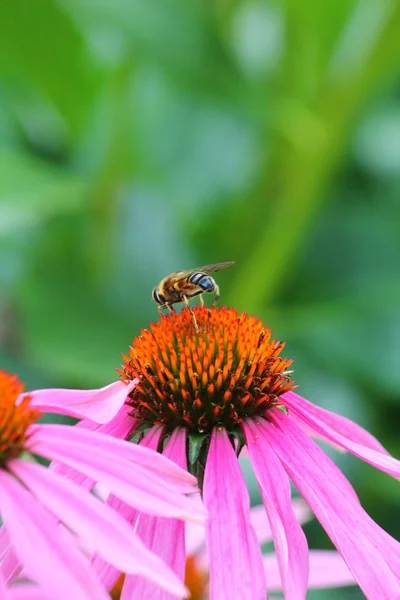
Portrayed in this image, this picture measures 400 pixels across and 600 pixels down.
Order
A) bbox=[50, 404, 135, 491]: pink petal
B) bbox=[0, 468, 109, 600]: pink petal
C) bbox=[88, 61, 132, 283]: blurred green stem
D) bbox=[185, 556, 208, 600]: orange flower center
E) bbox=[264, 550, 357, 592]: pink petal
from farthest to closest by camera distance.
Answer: bbox=[88, 61, 132, 283]: blurred green stem → bbox=[185, 556, 208, 600]: orange flower center → bbox=[264, 550, 357, 592]: pink petal → bbox=[50, 404, 135, 491]: pink petal → bbox=[0, 468, 109, 600]: pink petal

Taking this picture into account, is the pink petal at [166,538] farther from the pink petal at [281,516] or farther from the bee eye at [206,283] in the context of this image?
the bee eye at [206,283]

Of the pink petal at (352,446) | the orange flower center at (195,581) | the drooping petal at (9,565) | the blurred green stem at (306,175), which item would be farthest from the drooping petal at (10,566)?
the blurred green stem at (306,175)

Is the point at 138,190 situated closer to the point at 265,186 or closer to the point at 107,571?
the point at 265,186

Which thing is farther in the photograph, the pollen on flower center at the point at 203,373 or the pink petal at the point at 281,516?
the pollen on flower center at the point at 203,373

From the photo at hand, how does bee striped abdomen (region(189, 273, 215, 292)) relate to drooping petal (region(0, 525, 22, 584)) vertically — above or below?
above

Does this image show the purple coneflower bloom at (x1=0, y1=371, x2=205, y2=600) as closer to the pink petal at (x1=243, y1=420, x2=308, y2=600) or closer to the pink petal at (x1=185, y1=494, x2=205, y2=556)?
the pink petal at (x1=243, y1=420, x2=308, y2=600)

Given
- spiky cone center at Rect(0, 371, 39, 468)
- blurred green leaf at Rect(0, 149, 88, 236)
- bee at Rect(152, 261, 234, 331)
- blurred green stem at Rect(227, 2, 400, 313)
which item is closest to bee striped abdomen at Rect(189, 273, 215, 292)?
bee at Rect(152, 261, 234, 331)

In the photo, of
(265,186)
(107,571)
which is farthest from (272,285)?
(107,571)
